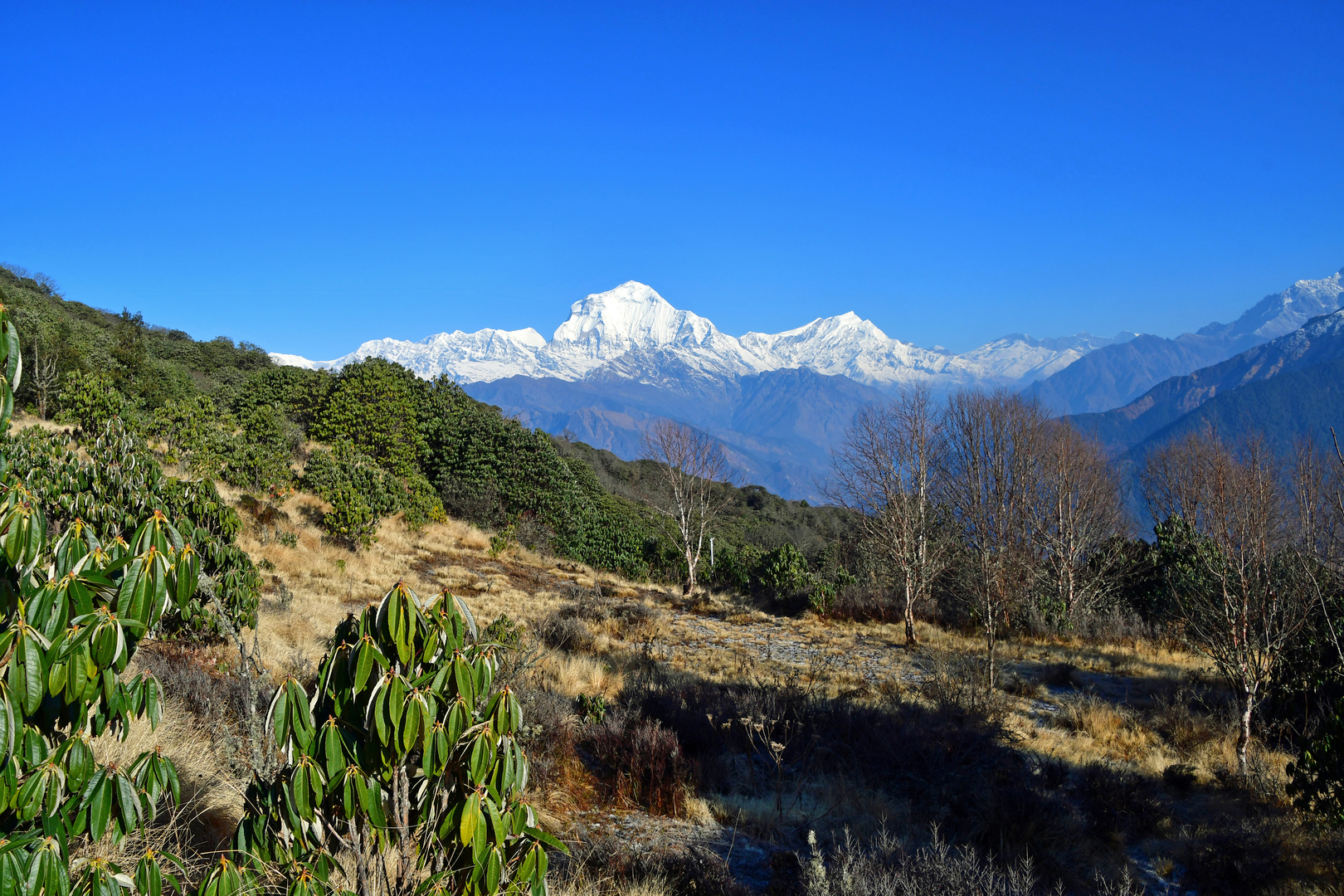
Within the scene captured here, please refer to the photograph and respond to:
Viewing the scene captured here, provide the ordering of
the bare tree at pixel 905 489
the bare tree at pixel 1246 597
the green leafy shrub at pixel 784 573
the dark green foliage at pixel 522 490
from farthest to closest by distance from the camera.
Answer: the dark green foliage at pixel 522 490 → the green leafy shrub at pixel 784 573 → the bare tree at pixel 905 489 → the bare tree at pixel 1246 597

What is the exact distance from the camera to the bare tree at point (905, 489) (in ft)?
44.8

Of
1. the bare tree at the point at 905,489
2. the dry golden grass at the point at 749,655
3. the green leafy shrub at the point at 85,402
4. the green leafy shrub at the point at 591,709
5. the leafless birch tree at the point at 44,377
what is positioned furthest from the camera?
the leafless birch tree at the point at 44,377

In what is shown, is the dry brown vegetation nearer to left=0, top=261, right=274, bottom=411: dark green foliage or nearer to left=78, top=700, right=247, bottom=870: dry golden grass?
left=78, top=700, right=247, bottom=870: dry golden grass

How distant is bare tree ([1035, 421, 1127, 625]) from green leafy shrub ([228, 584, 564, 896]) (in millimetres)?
15394

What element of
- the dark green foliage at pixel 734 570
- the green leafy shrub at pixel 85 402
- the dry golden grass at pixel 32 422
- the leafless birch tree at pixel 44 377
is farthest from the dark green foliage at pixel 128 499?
the leafless birch tree at pixel 44 377

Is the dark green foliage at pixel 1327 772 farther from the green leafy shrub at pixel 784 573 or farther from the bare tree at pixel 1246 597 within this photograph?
the green leafy shrub at pixel 784 573

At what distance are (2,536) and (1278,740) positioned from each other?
35.1ft

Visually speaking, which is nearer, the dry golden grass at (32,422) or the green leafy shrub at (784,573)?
the dry golden grass at (32,422)

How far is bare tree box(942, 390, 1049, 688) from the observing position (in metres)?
10.4

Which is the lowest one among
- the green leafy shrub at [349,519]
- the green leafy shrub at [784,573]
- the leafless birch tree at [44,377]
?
the green leafy shrub at [784,573]

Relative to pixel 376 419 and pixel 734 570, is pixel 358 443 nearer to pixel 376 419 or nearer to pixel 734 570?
pixel 376 419

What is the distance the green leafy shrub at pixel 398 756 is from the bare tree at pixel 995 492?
8.05 metres

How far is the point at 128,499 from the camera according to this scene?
23.1 ft

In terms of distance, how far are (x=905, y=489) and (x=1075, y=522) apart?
42.4 feet
